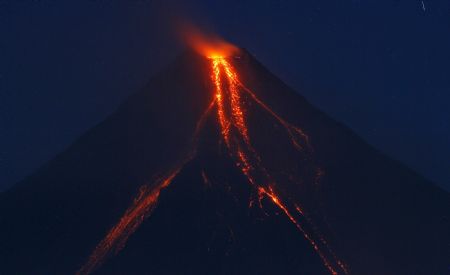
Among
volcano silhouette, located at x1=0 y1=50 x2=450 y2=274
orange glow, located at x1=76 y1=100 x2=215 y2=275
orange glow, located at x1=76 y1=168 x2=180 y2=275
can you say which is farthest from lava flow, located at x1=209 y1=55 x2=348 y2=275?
orange glow, located at x1=76 y1=168 x2=180 y2=275

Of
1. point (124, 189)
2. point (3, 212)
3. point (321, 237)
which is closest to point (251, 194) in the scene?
point (321, 237)

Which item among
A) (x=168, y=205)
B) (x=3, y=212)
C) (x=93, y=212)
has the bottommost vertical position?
(x=3, y=212)

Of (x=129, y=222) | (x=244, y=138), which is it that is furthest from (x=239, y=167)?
(x=129, y=222)

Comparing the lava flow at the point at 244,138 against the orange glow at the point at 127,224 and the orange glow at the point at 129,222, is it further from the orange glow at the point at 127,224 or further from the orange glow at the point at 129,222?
the orange glow at the point at 127,224

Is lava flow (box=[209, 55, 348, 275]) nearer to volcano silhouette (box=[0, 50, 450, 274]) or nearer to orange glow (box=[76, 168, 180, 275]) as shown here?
volcano silhouette (box=[0, 50, 450, 274])

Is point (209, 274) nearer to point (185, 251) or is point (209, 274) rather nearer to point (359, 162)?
point (185, 251)
